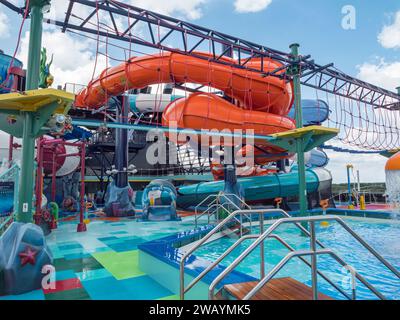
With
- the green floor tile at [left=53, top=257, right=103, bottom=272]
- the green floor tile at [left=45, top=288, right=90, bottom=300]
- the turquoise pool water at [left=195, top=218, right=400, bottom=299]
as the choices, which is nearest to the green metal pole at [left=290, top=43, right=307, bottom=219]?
the turquoise pool water at [left=195, top=218, right=400, bottom=299]

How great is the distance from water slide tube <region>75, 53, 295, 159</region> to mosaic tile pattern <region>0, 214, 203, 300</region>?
11.9ft

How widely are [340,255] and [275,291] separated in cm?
369

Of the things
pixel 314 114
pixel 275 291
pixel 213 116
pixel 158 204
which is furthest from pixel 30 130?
pixel 314 114

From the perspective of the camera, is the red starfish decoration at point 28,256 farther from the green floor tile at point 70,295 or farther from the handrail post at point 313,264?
the handrail post at point 313,264

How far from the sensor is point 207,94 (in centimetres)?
875

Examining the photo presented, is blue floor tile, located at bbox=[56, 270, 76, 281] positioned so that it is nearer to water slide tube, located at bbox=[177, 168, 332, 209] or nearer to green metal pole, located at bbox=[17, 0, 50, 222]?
green metal pole, located at bbox=[17, 0, 50, 222]

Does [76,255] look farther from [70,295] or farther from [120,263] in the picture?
[70,295]

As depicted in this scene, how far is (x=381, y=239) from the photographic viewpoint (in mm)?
7199

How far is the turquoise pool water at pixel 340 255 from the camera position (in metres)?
4.02

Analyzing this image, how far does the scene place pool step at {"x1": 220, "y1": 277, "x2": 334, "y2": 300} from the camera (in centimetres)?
248

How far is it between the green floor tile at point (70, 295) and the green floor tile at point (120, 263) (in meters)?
0.62

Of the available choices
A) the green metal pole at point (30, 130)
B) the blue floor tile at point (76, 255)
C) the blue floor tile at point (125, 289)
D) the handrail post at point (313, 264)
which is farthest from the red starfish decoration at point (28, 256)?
the handrail post at point (313, 264)
